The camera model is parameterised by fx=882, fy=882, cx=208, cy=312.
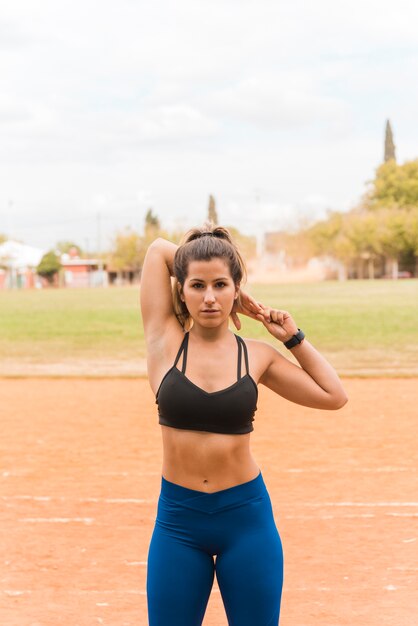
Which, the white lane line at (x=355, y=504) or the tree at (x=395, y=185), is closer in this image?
the white lane line at (x=355, y=504)

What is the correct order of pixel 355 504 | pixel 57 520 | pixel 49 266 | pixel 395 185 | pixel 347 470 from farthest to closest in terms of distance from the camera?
pixel 49 266, pixel 395 185, pixel 347 470, pixel 355 504, pixel 57 520

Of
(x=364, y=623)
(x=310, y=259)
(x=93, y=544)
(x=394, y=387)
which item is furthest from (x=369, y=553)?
(x=310, y=259)

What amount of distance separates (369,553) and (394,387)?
9.70 m

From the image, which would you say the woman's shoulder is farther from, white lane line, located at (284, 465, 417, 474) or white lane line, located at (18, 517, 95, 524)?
white lane line, located at (284, 465, 417, 474)

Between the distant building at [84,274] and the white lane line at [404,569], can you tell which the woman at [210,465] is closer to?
the white lane line at [404,569]

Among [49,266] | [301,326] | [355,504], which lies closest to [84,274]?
[49,266]

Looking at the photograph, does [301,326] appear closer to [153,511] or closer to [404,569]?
[153,511]

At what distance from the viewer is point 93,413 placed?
1306 centimetres

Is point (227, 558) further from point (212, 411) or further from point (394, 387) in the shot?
point (394, 387)

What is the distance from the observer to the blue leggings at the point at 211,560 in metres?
3.15

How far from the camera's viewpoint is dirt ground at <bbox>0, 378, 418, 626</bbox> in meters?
5.41

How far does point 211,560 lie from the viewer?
328cm

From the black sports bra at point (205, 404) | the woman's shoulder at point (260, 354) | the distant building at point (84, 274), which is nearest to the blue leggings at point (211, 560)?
the black sports bra at point (205, 404)

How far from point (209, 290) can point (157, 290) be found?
0.40 meters
